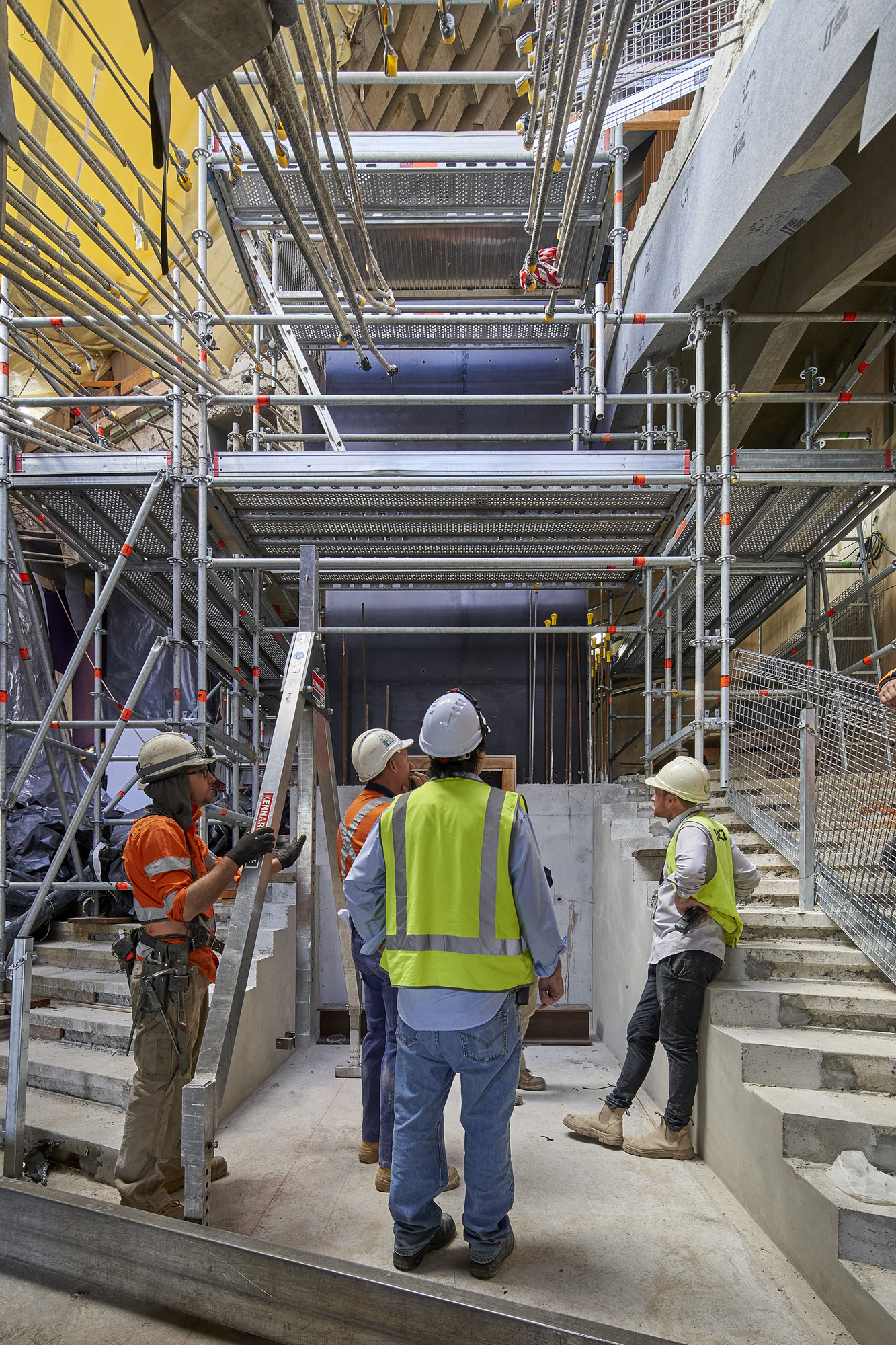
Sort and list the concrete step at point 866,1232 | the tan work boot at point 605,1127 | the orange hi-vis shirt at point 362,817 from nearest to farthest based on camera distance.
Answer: the concrete step at point 866,1232
the orange hi-vis shirt at point 362,817
the tan work boot at point 605,1127

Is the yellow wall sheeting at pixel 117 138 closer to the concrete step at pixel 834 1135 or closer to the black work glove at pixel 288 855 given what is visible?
the black work glove at pixel 288 855

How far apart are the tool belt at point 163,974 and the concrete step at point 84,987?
180 cm

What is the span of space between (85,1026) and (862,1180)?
3714mm

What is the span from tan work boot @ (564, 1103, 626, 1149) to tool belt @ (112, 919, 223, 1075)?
6.30 ft

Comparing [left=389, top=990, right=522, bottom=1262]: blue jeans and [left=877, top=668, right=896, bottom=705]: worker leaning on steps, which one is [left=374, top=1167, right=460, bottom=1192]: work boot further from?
[left=877, top=668, right=896, bottom=705]: worker leaning on steps

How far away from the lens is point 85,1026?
4625mm

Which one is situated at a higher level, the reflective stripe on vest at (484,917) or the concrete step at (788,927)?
the reflective stripe on vest at (484,917)

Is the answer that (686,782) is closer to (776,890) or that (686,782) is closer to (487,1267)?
(776,890)

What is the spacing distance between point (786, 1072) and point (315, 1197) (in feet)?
6.21

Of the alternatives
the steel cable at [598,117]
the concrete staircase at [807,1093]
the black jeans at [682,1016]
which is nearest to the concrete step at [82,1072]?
the black jeans at [682,1016]

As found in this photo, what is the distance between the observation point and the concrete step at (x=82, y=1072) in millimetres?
4031

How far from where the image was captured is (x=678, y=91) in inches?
279

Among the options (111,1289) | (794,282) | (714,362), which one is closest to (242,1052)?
(111,1289)

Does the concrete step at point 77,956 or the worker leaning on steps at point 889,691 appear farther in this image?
the concrete step at point 77,956
